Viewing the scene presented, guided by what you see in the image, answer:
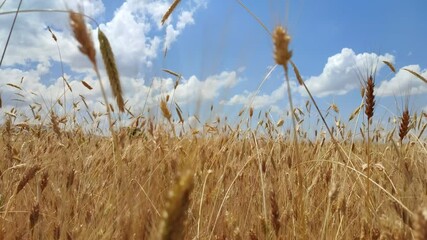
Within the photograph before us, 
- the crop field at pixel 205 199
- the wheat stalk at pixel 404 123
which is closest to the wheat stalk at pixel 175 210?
the crop field at pixel 205 199

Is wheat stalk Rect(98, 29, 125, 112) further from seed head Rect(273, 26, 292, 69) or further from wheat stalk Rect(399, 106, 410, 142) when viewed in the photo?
wheat stalk Rect(399, 106, 410, 142)

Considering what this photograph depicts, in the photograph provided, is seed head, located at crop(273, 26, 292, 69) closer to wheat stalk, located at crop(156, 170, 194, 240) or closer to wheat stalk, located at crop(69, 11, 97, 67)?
wheat stalk, located at crop(69, 11, 97, 67)

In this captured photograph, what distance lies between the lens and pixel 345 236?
1.74 meters

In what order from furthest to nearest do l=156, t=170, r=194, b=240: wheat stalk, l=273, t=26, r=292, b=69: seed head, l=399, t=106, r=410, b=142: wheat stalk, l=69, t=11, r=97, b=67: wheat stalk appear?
l=399, t=106, r=410, b=142: wheat stalk, l=273, t=26, r=292, b=69: seed head, l=69, t=11, r=97, b=67: wheat stalk, l=156, t=170, r=194, b=240: wheat stalk

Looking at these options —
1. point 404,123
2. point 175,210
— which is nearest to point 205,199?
point 404,123

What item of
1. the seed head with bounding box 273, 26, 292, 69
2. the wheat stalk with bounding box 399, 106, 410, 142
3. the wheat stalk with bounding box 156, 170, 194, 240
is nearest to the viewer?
the wheat stalk with bounding box 156, 170, 194, 240

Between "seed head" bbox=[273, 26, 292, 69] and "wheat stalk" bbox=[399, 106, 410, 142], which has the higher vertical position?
"seed head" bbox=[273, 26, 292, 69]

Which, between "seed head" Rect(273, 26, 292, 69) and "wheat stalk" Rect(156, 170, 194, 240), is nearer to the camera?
"wheat stalk" Rect(156, 170, 194, 240)

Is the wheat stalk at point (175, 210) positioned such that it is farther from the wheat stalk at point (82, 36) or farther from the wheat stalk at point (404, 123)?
the wheat stalk at point (404, 123)

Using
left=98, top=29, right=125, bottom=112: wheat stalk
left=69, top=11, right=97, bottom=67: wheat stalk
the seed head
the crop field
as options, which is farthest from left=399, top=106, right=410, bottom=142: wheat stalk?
left=69, top=11, right=97, bottom=67: wheat stalk

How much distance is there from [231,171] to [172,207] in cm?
227

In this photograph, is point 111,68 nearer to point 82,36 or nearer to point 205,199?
point 82,36

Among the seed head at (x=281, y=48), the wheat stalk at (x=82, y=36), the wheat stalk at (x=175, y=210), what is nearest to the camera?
the wheat stalk at (x=175, y=210)

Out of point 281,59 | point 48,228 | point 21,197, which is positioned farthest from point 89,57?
point 21,197
